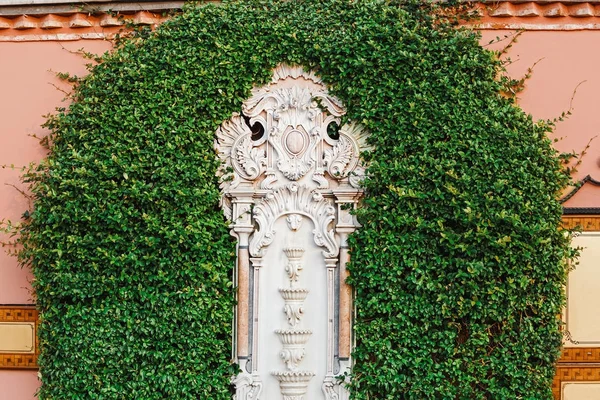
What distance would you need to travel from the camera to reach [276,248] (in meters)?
5.95

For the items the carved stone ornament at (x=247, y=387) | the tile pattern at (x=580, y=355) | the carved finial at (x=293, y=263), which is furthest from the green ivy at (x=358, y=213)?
the carved finial at (x=293, y=263)

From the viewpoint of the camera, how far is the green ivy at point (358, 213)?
562 centimetres

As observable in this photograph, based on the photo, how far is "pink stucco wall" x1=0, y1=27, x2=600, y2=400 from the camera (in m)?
5.90

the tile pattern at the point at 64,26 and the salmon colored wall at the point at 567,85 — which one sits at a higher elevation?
the tile pattern at the point at 64,26

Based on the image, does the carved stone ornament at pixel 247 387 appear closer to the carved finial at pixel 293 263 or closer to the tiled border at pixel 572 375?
the carved finial at pixel 293 263

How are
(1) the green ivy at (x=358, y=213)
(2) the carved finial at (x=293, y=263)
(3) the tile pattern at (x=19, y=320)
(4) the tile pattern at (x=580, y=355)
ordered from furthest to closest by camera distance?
(3) the tile pattern at (x=19, y=320) → (2) the carved finial at (x=293, y=263) → (4) the tile pattern at (x=580, y=355) → (1) the green ivy at (x=358, y=213)

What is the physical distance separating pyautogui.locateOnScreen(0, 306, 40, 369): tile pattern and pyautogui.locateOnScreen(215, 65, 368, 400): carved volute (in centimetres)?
128

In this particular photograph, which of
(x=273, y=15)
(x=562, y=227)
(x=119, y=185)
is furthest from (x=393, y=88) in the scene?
(x=119, y=185)

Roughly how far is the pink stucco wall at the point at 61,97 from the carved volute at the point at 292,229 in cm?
107

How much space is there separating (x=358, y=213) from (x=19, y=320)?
7.21 ft

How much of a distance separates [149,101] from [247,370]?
169 cm

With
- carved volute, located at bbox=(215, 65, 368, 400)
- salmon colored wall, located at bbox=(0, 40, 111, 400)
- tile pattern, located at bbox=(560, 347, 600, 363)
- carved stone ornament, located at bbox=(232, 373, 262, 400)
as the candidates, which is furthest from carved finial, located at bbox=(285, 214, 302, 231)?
tile pattern, located at bbox=(560, 347, 600, 363)

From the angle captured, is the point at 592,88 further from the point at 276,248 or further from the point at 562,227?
the point at 276,248

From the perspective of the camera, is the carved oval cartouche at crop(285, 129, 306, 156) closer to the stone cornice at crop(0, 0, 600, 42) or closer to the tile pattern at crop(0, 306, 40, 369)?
the stone cornice at crop(0, 0, 600, 42)
